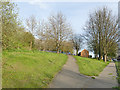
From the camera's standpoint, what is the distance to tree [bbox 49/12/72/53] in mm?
29109

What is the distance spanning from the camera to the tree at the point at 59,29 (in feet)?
95.5

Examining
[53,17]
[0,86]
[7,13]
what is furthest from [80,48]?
[0,86]

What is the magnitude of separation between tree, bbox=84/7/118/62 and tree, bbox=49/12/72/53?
25.7ft

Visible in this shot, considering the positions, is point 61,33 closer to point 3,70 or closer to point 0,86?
point 3,70

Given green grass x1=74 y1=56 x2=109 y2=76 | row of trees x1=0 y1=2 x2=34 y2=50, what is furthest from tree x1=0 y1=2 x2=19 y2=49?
green grass x1=74 y1=56 x2=109 y2=76

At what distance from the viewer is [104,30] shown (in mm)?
30547

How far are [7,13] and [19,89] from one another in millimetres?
7662

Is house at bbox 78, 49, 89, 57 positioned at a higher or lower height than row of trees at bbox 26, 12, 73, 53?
lower

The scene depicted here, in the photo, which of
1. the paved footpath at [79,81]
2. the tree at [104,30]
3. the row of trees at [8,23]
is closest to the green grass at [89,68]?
the paved footpath at [79,81]

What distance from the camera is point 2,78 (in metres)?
7.33

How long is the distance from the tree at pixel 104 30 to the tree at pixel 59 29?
25.7ft

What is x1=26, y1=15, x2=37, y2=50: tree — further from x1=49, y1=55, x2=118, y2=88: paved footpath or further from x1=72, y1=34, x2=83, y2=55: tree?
x1=72, y1=34, x2=83, y2=55: tree

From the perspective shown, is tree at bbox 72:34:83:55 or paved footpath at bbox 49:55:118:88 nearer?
paved footpath at bbox 49:55:118:88

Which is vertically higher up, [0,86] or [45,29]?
[45,29]
